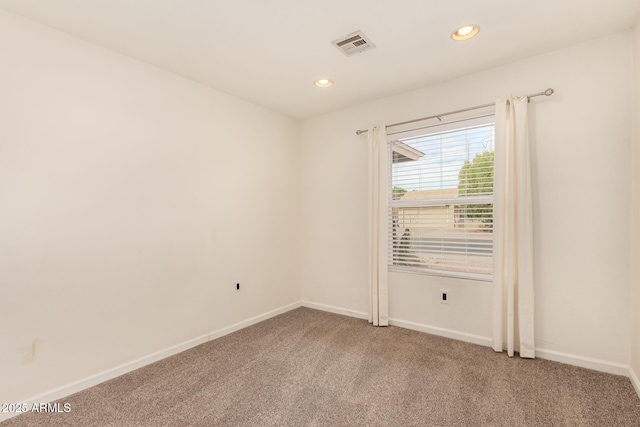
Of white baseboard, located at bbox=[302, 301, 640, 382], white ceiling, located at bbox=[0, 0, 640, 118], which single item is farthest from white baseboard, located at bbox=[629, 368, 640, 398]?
white ceiling, located at bbox=[0, 0, 640, 118]

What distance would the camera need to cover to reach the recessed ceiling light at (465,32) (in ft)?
7.09

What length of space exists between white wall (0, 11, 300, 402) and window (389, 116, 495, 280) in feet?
5.72

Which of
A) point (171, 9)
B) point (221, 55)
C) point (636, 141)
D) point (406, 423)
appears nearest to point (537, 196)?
point (636, 141)

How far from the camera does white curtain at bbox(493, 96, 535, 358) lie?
2.51m

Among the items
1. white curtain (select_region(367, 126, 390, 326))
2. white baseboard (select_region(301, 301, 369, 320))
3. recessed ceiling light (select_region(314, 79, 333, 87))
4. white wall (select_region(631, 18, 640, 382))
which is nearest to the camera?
white wall (select_region(631, 18, 640, 382))

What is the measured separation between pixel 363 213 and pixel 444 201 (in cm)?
92

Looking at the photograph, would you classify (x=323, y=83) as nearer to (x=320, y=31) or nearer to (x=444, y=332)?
(x=320, y=31)

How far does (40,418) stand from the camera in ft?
6.10

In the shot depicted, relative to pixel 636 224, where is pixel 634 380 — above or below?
below

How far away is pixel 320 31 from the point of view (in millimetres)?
2178

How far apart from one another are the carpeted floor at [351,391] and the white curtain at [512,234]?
0.23 metres

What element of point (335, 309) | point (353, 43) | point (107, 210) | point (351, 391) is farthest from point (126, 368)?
point (353, 43)

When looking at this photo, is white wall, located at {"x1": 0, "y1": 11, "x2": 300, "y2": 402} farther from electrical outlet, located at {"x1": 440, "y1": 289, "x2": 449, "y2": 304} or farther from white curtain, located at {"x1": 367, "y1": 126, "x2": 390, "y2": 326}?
electrical outlet, located at {"x1": 440, "y1": 289, "x2": 449, "y2": 304}

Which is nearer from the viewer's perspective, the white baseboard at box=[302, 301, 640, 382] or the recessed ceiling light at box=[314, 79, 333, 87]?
the white baseboard at box=[302, 301, 640, 382]
